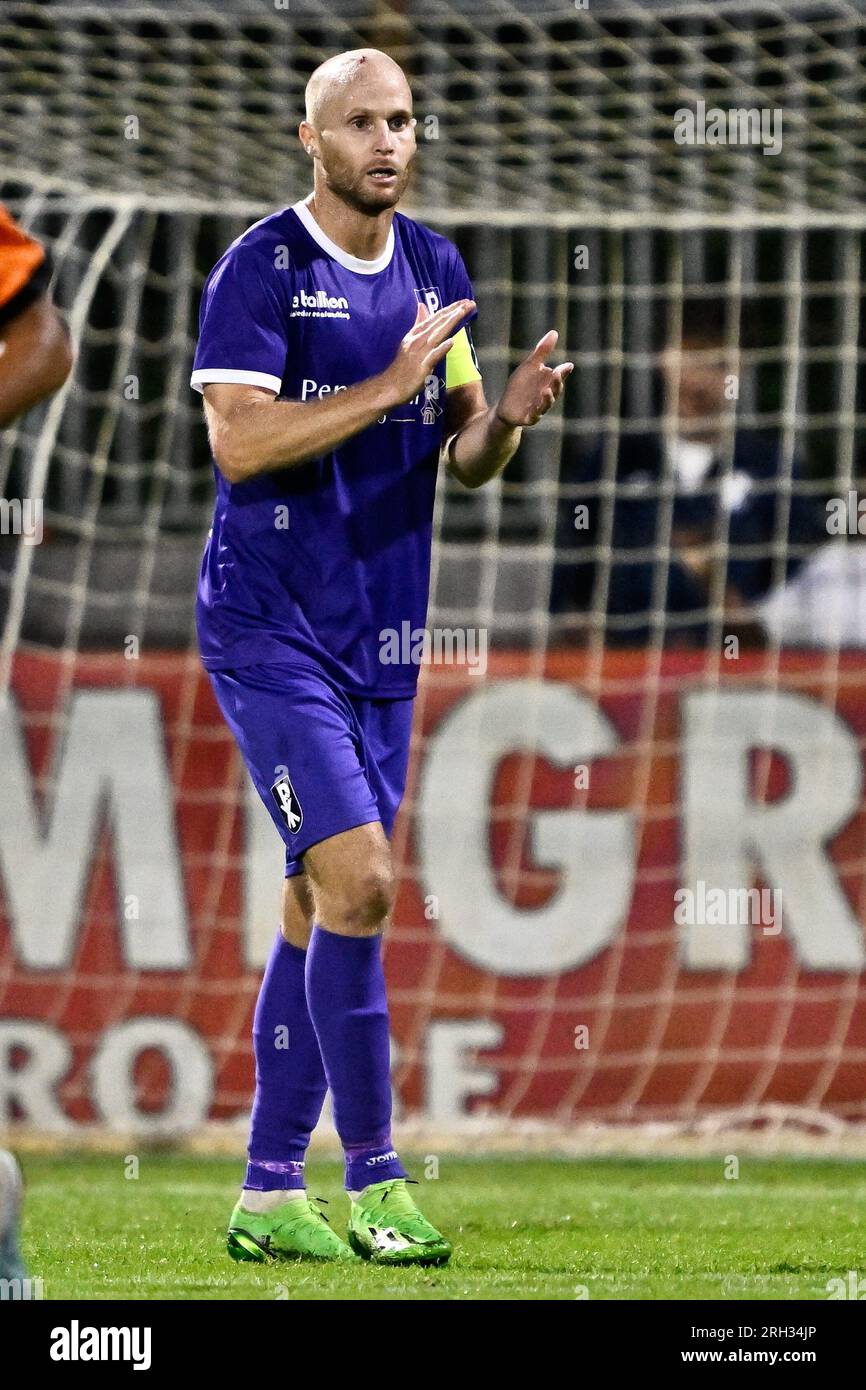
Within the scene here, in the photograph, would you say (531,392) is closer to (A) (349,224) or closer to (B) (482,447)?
(B) (482,447)

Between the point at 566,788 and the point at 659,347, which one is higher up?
the point at 659,347

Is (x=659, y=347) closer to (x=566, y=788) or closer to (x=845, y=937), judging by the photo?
(x=566, y=788)

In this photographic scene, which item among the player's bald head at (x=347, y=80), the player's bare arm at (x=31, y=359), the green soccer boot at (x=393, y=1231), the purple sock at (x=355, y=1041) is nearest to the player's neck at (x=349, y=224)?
the player's bald head at (x=347, y=80)

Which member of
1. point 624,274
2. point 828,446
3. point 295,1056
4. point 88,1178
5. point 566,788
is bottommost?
point 88,1178

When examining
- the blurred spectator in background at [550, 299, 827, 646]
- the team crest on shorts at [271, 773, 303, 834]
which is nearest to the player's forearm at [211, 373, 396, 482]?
the team crest on shorts at [271, 773, 303, 834]

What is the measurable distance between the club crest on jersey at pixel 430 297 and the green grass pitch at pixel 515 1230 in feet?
5.92

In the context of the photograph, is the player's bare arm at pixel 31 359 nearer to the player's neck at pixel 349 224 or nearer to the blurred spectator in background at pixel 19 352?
the blurred spectator in background at pixel 19 352

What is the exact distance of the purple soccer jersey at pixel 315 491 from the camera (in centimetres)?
407

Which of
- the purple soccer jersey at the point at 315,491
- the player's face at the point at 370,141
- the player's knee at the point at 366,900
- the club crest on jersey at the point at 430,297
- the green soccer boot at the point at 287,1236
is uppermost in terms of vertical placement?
the player's face at the point at 370,141

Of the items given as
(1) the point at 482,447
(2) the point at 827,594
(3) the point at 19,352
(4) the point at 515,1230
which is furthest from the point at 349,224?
(2) the point at 827,594

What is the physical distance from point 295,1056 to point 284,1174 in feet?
0.72

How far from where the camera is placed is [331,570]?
4125 mm

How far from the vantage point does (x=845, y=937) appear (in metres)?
6.58
